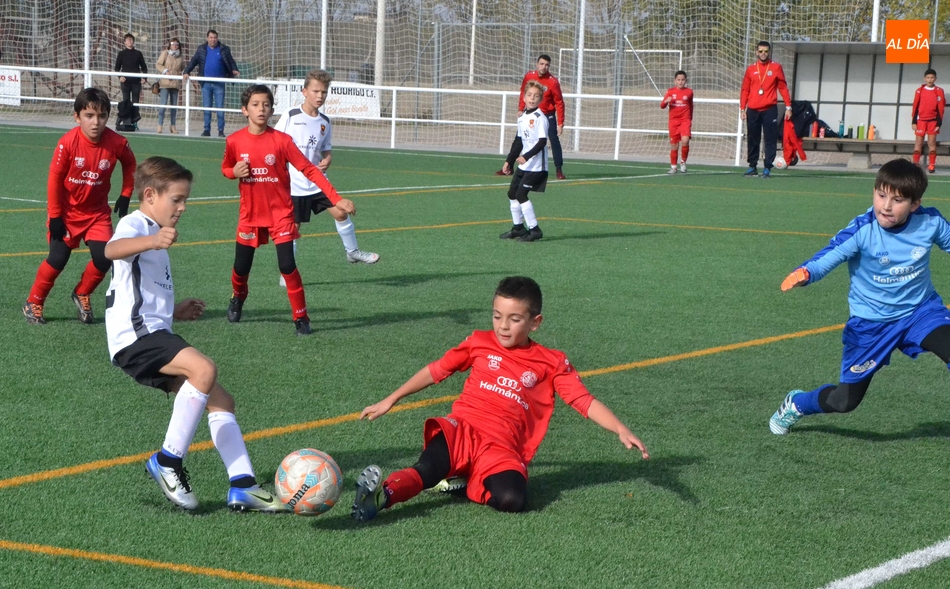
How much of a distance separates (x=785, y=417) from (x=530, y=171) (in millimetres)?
7295

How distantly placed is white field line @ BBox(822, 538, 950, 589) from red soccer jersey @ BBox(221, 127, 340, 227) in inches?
192

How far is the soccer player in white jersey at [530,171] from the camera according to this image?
1257 cm

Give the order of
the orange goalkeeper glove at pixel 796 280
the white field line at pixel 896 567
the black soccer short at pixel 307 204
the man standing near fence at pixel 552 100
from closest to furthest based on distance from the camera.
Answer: the white field line at pixel 896 567 → the orange goalkeeper glove at pixel 796 280 → the black soccer short at pixel 307 204 → the man standing near fence at pixel 552 100

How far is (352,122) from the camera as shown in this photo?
31.3m

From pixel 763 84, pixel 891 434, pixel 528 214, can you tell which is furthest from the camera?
pixel 763 84

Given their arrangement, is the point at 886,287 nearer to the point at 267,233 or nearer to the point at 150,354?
the point at 150,354

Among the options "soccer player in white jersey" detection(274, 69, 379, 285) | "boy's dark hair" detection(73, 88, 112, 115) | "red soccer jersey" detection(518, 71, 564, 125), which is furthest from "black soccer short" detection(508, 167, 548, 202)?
"red soccer jersey" detection(518, 71, 564, 125)

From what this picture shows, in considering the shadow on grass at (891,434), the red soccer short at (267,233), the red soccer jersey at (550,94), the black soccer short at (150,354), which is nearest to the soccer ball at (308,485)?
the black soccer short at (150,354)

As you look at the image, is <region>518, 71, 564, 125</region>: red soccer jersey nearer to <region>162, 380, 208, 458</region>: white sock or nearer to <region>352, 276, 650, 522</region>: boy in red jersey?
<region>352, 276, 650, 522</region>: boy in red jersey

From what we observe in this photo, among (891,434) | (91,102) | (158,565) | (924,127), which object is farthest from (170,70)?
(158,565)

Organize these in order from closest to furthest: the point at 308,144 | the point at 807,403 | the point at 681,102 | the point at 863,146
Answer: the point at 807,403
the point at 308,144
the point at 681,102
the point at 863,146

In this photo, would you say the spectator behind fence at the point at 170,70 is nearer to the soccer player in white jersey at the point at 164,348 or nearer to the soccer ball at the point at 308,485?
the soccer player in white jersey at the point at 164,348

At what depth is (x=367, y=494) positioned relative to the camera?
4211 millimetres

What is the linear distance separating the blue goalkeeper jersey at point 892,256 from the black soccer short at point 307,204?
17.3ft
